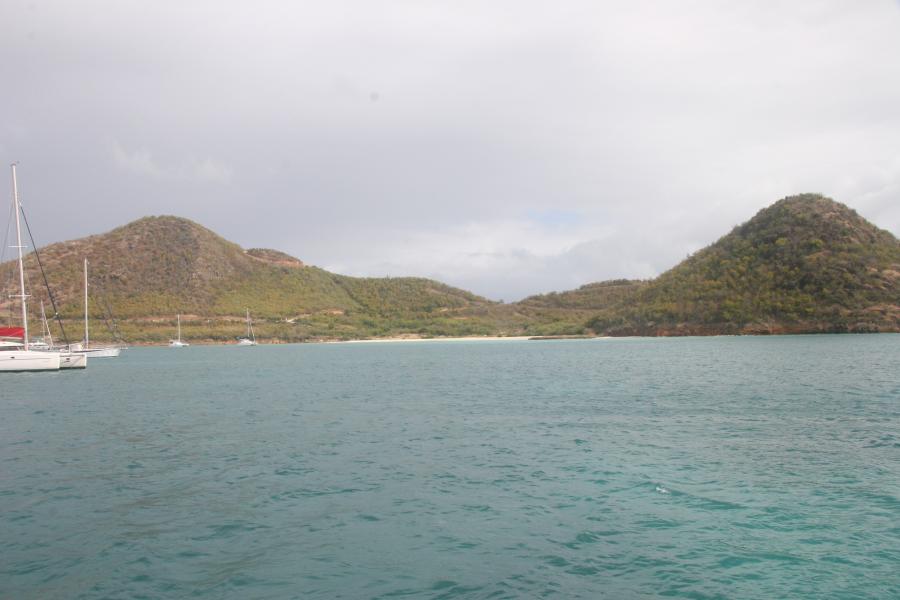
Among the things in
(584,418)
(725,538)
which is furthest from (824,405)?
(725,538)

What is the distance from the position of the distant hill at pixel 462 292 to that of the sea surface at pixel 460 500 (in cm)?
7257

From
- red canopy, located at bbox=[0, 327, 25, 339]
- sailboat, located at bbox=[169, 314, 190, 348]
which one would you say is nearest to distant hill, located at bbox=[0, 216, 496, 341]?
sailboat, located at bbox=[169, 314, 190, 348]

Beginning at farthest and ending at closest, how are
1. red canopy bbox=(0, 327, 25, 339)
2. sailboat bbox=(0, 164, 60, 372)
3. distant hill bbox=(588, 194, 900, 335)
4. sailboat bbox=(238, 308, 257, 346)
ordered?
sailboat bbox=(238, 308, 257, 346) → distant hill bbox=(588, 194, 900, 335) → red canopy bbox=(0, 327, 25, 339) → sailboat bbox=(0, 164, 60, 372)

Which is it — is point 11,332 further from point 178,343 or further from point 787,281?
point 787,281

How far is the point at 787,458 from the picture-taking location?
15938 millimetres

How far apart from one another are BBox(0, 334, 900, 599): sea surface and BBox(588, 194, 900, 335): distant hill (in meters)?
70.2

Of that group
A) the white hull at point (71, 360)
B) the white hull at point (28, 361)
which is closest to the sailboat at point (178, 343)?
the white hull at point (71, 360)

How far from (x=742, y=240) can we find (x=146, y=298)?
353 ft

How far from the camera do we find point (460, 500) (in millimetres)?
13047

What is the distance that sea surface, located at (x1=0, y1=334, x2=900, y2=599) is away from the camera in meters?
9.27

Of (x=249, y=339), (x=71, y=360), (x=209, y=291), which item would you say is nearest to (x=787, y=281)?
(x=71, y=360)

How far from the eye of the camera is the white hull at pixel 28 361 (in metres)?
46.3

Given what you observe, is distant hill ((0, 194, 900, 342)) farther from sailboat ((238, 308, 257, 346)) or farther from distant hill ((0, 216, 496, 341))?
sailboat ((238, 308, 257, 346))

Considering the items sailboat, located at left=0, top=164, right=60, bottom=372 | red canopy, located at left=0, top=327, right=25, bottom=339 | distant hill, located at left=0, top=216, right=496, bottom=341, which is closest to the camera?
sailboat, located at left=0, top=164, right=60, bottom=372
